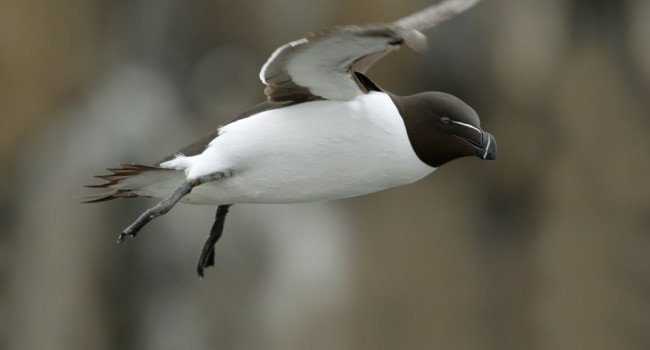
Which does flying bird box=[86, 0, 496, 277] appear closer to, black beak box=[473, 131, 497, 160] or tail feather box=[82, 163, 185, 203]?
black beak box=[473, 131, 497, 160]

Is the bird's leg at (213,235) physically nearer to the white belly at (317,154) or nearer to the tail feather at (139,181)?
the tail feather at (139,181)

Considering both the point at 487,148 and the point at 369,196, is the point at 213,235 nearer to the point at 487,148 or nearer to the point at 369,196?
the point at 487,148

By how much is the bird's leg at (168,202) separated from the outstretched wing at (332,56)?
0.36 meters

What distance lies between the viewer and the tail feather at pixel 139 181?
3.83 m

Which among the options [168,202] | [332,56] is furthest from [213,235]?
[332,56]

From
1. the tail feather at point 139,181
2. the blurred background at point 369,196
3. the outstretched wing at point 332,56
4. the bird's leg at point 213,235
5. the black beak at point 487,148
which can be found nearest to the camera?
the outstretched wing at point 332,56

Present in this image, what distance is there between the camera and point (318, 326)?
858 centimetres

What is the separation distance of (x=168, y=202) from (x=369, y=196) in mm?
5051

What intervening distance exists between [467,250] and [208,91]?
8.09 ft

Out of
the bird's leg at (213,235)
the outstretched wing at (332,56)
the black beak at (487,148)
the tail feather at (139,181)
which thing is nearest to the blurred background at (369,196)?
the bird's leg at (213,235)

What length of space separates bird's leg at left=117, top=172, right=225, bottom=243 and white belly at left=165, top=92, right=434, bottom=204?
25 millimetres

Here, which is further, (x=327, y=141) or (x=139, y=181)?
(x=139, y=181)

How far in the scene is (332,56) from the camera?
3314mm

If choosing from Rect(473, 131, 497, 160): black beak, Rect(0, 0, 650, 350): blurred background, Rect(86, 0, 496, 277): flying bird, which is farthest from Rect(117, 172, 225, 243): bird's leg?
Rect(0, 0, 650, 350): blurred background
